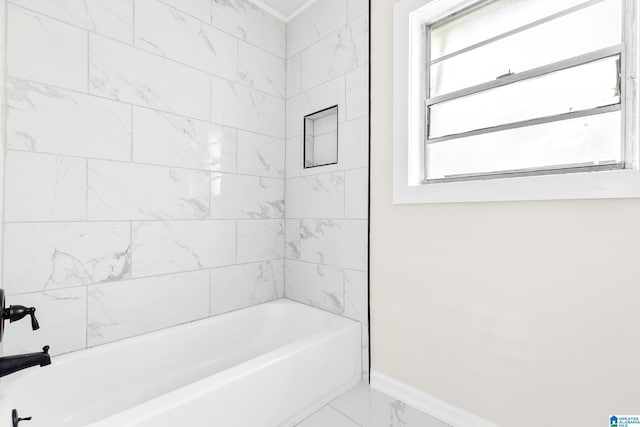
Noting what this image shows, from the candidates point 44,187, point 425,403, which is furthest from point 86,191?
point 425,403

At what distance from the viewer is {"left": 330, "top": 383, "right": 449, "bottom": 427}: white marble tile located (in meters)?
1.48

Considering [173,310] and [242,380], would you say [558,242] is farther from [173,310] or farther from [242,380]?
[173,310]

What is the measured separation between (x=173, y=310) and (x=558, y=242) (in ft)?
6.73

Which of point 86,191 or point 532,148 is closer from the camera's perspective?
point 532,148

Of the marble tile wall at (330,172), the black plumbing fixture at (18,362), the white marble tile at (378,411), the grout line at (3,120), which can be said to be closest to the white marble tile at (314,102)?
the marble tile wall at (330,172)

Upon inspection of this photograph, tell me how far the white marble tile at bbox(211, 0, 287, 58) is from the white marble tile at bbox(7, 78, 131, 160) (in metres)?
0.96

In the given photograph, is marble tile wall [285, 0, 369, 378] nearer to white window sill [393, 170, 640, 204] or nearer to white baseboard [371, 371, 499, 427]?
white baseboard [371, 371, 499, 427]

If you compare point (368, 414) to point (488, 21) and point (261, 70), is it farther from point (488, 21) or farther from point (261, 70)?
point (261, 70)

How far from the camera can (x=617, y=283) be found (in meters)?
1.07

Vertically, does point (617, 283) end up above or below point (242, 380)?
above

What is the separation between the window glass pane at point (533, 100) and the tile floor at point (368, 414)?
1495 millimetres

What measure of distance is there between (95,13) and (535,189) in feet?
7.53

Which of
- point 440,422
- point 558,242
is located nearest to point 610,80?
point 558,242

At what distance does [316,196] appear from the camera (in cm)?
Answer: 217
